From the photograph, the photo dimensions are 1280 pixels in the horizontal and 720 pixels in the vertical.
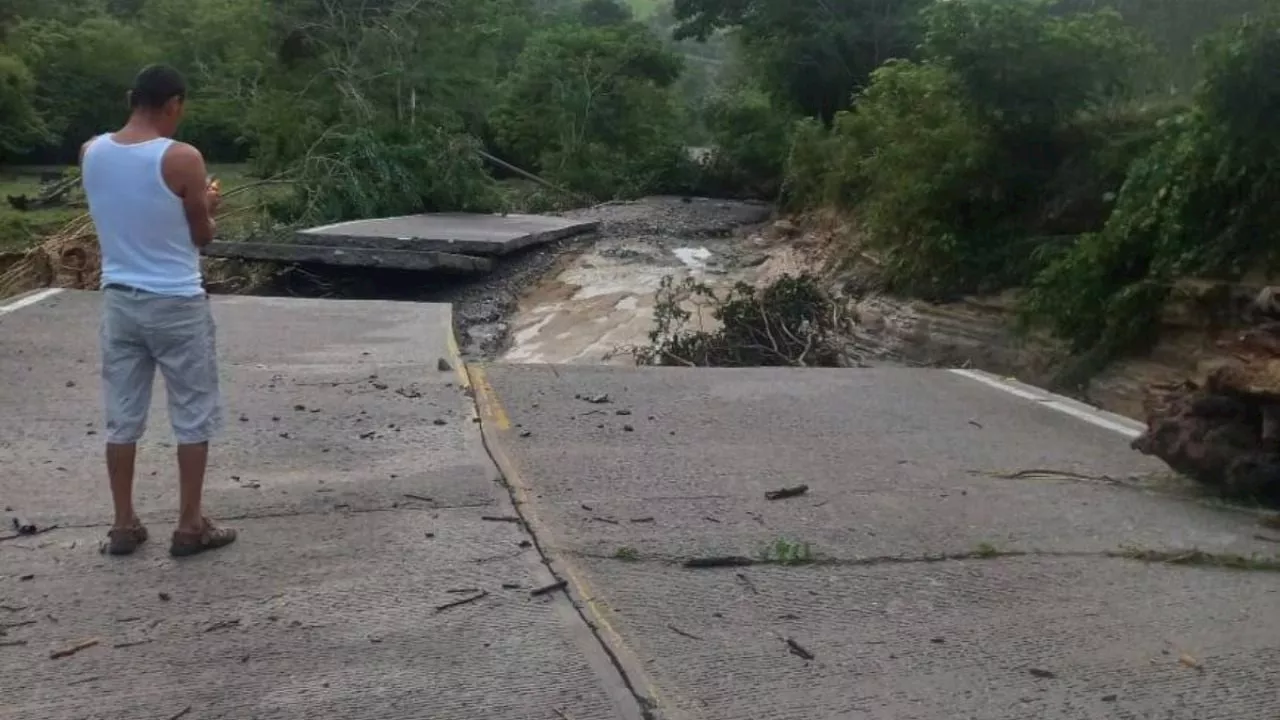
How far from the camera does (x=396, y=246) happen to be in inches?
709

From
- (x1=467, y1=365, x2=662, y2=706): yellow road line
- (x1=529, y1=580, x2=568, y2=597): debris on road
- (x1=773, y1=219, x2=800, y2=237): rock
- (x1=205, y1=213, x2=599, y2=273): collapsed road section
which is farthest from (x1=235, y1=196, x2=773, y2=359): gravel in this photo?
(x1=529, y1=580, x2=568, y2=597): debris on road

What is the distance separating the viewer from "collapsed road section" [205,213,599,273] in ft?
57.5

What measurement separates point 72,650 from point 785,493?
3.06 meters

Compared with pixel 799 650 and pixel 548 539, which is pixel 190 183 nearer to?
pixel 548 539

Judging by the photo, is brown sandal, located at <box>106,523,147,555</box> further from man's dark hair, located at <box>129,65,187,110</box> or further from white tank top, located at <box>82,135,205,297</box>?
man's dark hair, located at <box>129,65,187,110</box>

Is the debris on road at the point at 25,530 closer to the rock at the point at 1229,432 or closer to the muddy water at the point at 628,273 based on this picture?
the rock at the point at 1229,432

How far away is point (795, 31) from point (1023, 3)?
46.8 ft

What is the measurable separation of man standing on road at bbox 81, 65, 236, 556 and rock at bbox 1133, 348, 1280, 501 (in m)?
4.20

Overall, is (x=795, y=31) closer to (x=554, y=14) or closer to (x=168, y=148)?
(x=168, y=148)

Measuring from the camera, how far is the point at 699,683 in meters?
4.00

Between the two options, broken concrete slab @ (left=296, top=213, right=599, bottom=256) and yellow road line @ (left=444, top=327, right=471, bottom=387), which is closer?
yellow road line @ (left=444, top=327, right=471, bottom=387)

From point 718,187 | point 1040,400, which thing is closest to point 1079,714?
point 1040,400

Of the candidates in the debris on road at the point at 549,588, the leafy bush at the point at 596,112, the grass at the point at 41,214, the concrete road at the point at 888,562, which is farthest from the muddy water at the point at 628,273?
the debris on road at the point at 549,588

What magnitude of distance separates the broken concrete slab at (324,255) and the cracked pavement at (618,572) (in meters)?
9.29
